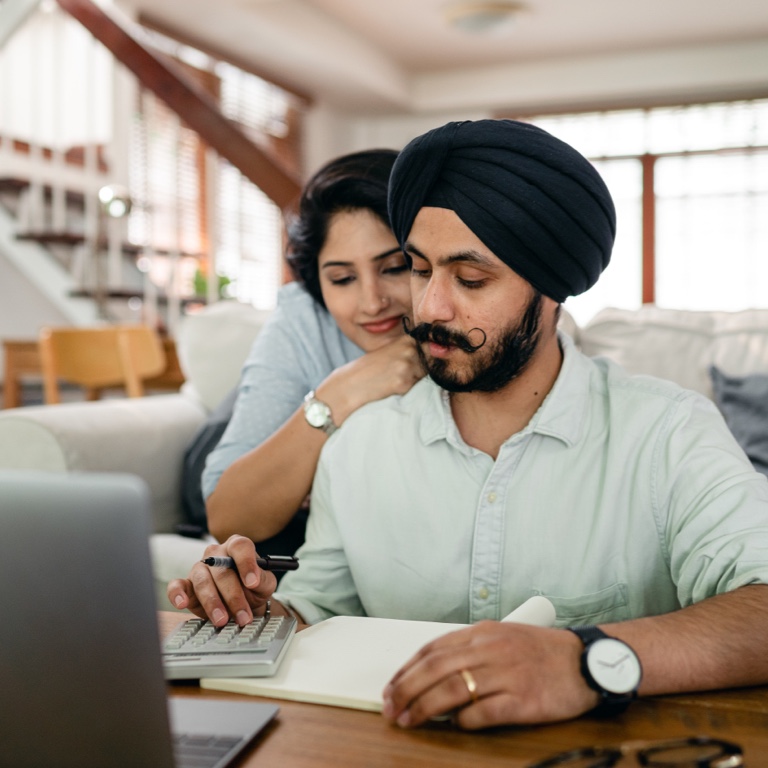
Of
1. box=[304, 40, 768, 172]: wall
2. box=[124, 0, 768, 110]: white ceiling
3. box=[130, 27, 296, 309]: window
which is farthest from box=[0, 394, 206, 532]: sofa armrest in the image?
box=[304, 40, 768, 172]: wall

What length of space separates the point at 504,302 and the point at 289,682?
58cm

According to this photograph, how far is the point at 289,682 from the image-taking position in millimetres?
826

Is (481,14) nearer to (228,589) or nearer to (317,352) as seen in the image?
(317,352)

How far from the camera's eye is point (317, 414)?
1.49 m

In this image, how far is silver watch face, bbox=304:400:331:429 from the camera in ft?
4.85

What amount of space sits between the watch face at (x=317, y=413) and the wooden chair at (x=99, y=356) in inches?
91.1

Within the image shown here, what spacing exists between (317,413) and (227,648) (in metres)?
0.65

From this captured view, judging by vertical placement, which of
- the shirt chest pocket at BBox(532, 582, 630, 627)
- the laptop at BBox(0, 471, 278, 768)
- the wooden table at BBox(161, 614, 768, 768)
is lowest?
the shirt chest pocket at BBox(532, 582, 630, 627)

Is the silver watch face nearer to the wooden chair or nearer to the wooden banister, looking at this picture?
the wooden banister

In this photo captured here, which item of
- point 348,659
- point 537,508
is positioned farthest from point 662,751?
point 537,508

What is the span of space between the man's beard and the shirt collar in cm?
6

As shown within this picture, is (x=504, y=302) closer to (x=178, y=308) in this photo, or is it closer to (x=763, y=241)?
(x=178, y=308)

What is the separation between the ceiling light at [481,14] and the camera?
593 cm

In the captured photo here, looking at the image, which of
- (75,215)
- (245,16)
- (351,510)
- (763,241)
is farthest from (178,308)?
(763,241)
